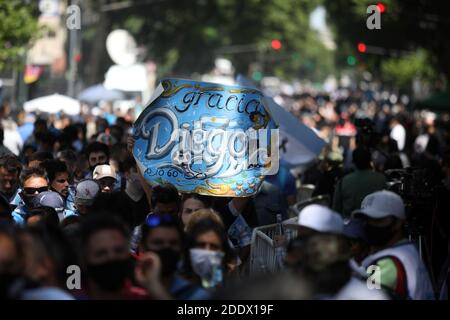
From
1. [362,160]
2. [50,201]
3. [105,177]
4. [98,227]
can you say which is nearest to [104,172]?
→ [105,177]

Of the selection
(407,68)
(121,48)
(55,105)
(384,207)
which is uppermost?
(407,68)

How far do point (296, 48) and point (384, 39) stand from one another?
1381 inches

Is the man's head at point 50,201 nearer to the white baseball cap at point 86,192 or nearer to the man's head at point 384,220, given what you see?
the white baseball cap at point 86,192

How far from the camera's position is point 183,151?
34.4 ft

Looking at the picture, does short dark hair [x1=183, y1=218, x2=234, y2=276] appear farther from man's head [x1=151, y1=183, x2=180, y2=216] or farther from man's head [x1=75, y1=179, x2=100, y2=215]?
man's head [x1=75, y1=179, x2=100, y2=215]

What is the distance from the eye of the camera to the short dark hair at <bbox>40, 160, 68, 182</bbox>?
36.4ft

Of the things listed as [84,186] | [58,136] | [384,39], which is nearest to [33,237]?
[84,186]

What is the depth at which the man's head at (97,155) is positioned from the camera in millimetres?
12625

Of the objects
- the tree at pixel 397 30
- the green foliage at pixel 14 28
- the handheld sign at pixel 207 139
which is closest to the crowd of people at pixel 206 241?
the handheld sign at pixel 207 139

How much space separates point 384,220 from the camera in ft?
23.4

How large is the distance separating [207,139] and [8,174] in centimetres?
191

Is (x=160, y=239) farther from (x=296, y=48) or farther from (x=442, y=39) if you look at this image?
(x=296, y=48)

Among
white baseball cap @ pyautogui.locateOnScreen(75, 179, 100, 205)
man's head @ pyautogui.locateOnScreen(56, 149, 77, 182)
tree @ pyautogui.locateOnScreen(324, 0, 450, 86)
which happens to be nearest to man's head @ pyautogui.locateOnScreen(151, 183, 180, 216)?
white baseball cap @ pyautogui.locateOnScreen(75, 179, 100, 205)

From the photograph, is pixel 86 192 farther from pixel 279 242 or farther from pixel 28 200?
pixel 279 242
